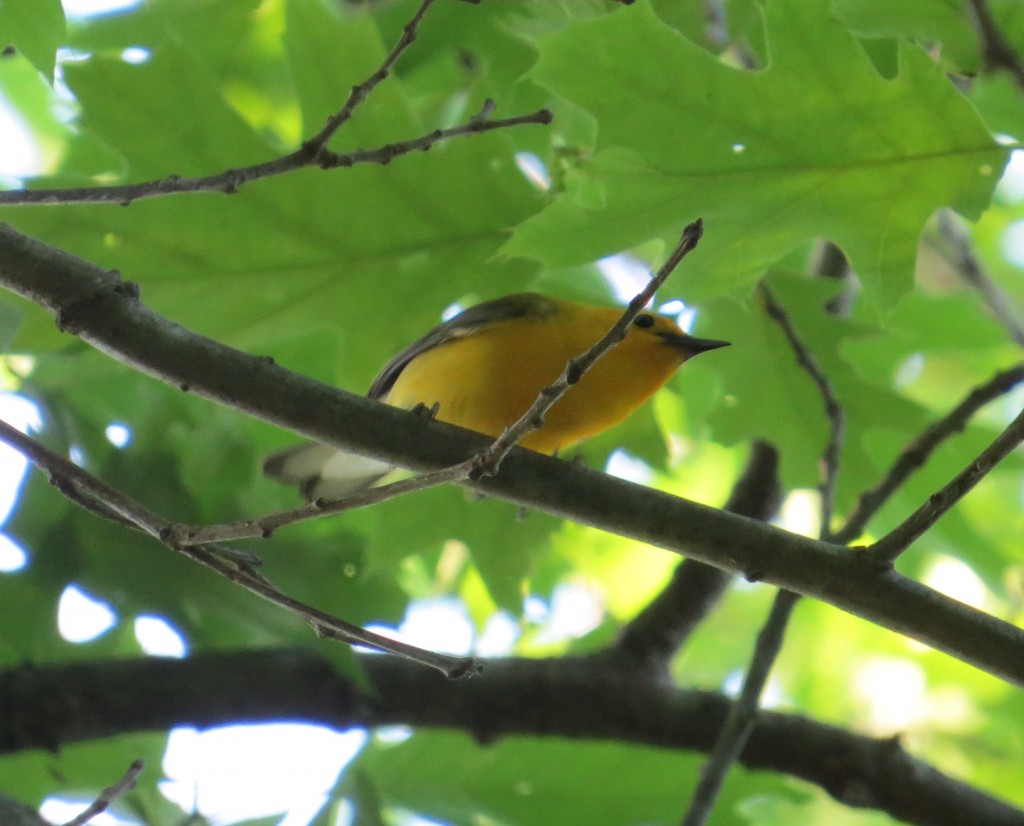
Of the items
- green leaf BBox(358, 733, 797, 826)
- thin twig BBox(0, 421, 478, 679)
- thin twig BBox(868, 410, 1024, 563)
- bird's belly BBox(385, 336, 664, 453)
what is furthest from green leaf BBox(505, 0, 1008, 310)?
green leaf BBox(358, 733, 797, 826)

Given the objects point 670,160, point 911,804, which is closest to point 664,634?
point 911,804

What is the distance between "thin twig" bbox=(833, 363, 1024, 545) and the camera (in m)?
2.92

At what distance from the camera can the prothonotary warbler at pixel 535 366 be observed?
10.3ft

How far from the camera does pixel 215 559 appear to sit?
2.10 m

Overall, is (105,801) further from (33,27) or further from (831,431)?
(831,431)

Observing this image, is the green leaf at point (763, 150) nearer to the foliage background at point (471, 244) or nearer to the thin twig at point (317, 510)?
the foliage background at point (471, 244)

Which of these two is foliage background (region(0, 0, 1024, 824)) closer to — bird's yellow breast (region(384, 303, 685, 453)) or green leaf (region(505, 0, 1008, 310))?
green leaf (region(505, 0, 1008, 310))

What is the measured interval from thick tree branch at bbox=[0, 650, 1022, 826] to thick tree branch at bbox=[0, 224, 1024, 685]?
5.32 ft

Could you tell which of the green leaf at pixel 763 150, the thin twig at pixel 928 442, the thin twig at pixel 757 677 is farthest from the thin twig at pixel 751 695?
the green leaf at pixel 763 150

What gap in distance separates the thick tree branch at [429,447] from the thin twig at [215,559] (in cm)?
23

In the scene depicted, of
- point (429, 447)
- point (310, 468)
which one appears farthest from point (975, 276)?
point (429, 447)

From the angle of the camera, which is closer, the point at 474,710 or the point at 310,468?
the point at 474,710

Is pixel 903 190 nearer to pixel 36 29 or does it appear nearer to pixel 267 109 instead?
pixel 36 29

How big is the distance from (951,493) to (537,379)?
4.58ft
